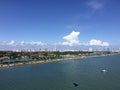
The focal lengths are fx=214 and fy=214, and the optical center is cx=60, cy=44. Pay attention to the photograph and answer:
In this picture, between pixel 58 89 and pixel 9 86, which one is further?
pixel 9 86

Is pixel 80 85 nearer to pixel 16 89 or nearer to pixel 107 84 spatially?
pixel 107 84

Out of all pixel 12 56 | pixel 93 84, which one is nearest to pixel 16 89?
pixel 93 84

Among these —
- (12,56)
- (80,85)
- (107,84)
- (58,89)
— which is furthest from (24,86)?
(12,56)

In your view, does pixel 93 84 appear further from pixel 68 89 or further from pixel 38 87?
pixel 38 87

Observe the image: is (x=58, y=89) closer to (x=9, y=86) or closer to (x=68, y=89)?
(x=68, y=89)

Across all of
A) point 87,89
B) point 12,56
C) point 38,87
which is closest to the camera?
point 87,89

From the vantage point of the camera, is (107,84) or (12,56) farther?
(12,56)

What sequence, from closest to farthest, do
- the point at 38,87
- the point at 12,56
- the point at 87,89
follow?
the point at 87,89 → the point at 38,87 → the point at 12,56

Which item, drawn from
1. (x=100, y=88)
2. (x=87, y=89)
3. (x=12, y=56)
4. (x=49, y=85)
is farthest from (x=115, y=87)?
(x=12, y=56)
